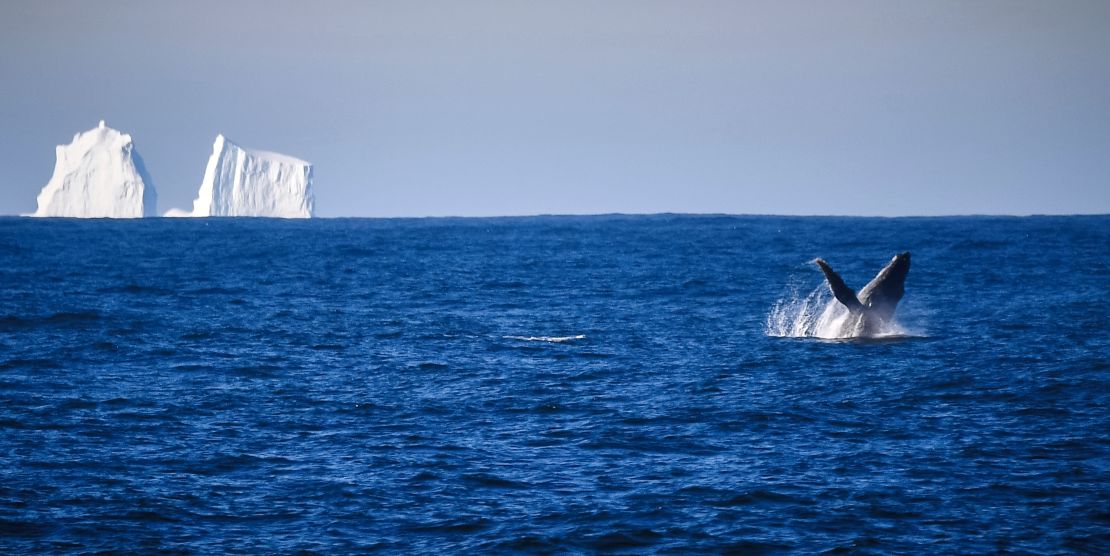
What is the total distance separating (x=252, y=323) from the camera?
35.5 meters

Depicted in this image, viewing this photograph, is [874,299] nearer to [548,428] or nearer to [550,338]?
[550,338]

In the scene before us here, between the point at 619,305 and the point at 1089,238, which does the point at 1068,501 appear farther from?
the point at 1089,238

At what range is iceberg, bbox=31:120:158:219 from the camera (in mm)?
145750

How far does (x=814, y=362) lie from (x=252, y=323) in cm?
1732

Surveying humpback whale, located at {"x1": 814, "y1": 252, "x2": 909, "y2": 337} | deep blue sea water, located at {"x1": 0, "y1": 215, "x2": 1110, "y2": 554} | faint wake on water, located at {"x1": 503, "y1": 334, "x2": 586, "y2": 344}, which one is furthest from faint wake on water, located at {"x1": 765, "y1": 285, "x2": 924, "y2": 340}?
faint wake on water, located at {"x1": 503, "y1": 334, "x2": 586, "y2": 344}

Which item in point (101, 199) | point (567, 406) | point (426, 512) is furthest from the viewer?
point (101, 199)

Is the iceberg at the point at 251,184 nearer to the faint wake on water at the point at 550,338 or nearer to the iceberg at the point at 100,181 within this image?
the iceberg at the point at 100,181

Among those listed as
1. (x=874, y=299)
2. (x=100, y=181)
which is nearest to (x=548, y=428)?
(x=874, y=299)

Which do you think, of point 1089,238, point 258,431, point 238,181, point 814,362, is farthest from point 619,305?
point 238,181

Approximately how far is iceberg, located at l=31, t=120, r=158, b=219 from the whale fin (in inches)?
5043

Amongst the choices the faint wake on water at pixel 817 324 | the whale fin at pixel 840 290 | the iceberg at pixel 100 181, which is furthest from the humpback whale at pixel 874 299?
the iceberg at pixel 100 181

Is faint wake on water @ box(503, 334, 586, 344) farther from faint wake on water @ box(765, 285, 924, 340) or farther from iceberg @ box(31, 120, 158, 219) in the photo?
iceberg @ box(31, 120, 158, 219)

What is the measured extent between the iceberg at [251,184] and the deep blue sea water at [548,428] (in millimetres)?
117444

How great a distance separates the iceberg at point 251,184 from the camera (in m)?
156
